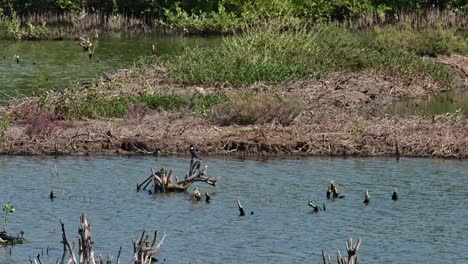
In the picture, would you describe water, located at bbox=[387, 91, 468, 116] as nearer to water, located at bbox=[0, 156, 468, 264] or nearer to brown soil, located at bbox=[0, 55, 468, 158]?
brown soil, located at bbox=[0, 55, 468, 158]

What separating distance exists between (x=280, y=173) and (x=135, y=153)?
4.57m

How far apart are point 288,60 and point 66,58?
1294 centimetres

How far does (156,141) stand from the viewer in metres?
32.7

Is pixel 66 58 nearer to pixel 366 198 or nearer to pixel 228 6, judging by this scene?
pixel 228 6

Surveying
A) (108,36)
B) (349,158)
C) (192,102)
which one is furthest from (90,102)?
(108,36)

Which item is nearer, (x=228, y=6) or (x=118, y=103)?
(x=118, y=103)

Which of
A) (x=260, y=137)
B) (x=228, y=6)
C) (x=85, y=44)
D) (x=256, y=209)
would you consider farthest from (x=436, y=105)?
(x=228, y=6)

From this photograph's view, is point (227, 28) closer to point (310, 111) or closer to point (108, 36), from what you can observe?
point (108, 36)

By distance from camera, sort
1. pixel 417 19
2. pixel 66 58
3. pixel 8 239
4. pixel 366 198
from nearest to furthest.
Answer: pixel 8 239 < pixel 366 198 < pixel 66 58 < pixel 417 19

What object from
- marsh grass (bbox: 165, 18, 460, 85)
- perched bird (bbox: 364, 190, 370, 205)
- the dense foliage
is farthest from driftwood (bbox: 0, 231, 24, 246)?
the dense foliage

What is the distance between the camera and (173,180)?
91.6ft

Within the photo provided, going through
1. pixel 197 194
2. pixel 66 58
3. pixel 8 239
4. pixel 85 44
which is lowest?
pixel 8 239

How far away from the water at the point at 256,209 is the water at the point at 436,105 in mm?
9045

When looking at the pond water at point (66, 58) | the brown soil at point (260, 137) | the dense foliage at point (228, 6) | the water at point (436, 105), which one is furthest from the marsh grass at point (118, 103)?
the dense foliage at point (228, 6)
